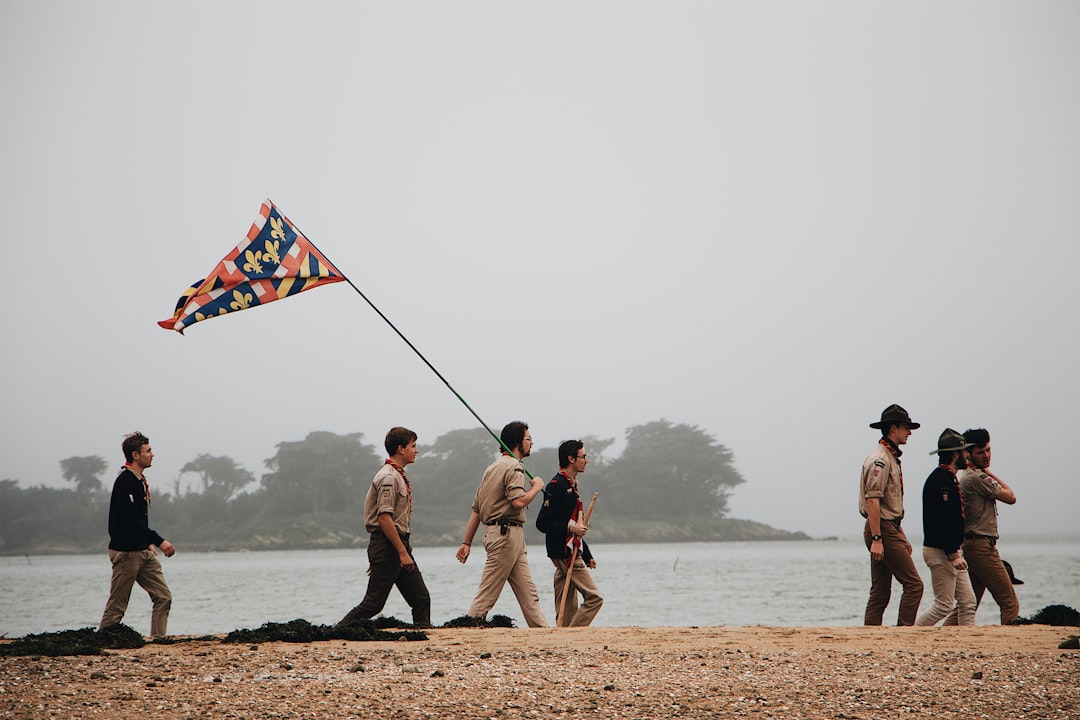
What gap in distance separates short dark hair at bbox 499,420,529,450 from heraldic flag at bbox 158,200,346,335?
2398 mm

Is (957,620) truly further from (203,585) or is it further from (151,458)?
(203,585)

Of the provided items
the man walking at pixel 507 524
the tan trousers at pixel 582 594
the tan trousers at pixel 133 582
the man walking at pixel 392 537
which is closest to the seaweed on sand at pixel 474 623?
the man walking at pixel 507 524

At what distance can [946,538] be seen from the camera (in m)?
9.41

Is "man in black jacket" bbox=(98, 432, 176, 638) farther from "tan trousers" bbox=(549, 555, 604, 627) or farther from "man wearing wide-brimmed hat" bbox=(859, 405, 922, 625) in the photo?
"man wearing wide-brimmed hat" bbox=(859, 405, 922, 625)

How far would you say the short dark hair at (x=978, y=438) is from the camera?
10117 millimetres

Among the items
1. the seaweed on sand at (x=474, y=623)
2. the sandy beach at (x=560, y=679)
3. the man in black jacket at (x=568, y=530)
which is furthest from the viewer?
the man in black jacket at (x=568, y=530)

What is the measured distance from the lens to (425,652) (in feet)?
24.8

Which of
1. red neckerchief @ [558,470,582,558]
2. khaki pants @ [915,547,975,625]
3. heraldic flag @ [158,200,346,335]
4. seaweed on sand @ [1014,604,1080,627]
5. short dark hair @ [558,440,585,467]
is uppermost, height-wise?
heraldic flag @ [158,200,346,335]

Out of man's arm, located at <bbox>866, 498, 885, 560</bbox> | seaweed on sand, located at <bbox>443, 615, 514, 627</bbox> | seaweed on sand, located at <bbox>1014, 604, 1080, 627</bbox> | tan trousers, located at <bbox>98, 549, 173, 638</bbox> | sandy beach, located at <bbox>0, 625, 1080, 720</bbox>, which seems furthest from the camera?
seaweed on sand, located at <bbox>1014, 604, 1080, 627</bbox>

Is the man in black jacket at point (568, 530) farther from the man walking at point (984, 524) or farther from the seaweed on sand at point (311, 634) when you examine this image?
the man walking at point (984, 524)

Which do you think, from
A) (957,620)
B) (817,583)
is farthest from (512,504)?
(817,583)

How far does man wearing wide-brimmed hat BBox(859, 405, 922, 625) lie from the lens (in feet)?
30.6

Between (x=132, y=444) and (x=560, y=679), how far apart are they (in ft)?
14.8

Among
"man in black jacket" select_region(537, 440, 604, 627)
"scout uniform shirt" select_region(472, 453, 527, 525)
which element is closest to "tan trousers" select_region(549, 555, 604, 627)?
"man in black jacket" select_region(537, 440, 604, 627)
